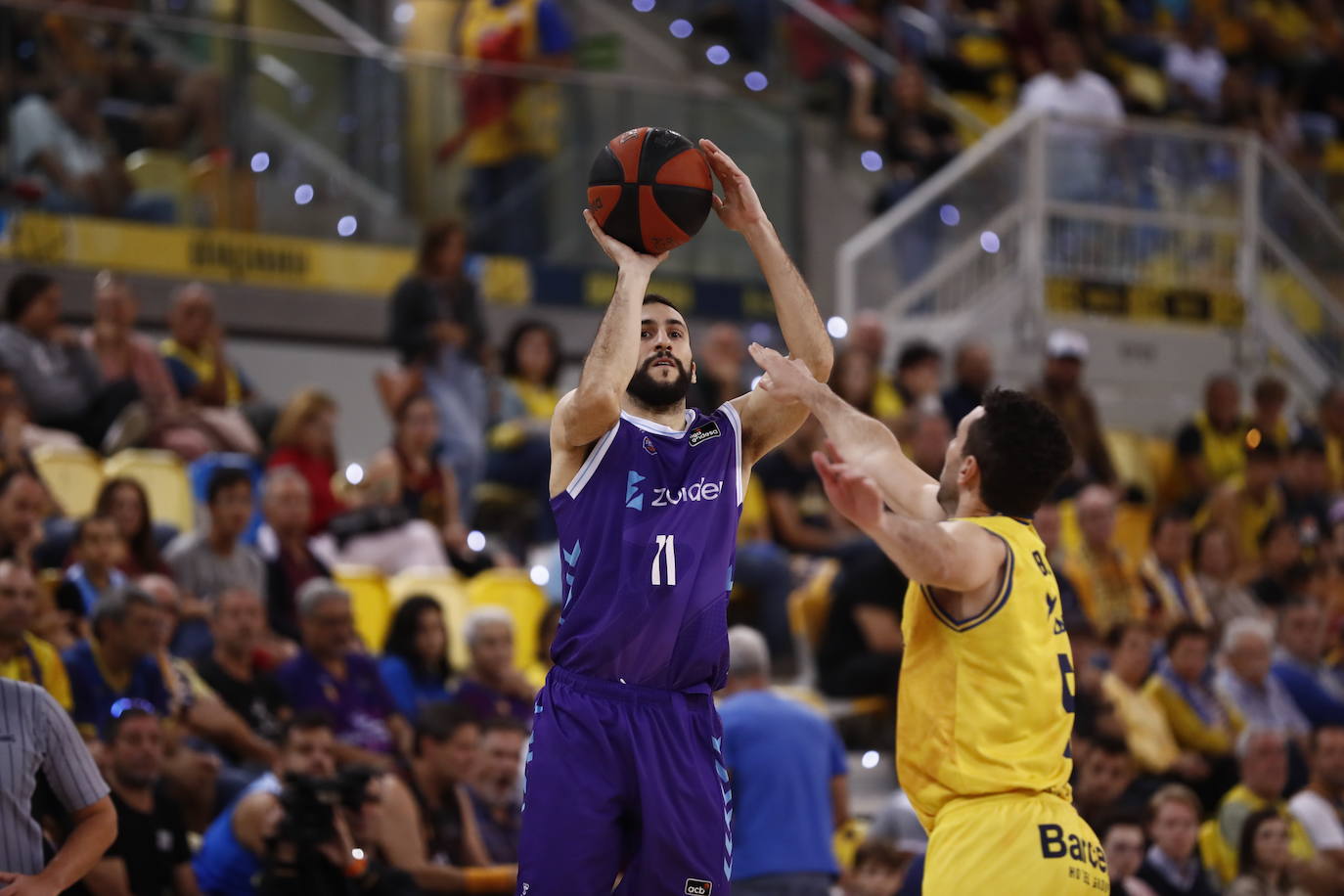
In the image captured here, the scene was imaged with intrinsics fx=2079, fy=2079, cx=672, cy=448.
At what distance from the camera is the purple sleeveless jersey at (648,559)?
19.8 ft

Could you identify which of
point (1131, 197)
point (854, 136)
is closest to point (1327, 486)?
point (1131, 197)

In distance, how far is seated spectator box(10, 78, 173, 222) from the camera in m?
12.7

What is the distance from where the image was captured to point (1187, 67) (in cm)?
1973

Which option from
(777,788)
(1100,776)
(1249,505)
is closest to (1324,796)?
(1100,776)

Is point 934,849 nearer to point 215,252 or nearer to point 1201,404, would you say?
point 215,252

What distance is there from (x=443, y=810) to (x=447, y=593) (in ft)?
7.30

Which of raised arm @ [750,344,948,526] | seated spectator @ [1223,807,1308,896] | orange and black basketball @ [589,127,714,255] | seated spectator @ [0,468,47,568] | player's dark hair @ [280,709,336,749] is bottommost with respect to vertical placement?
seated spectator @ [1223,807,1308,896]

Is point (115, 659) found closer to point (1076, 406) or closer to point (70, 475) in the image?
point (70, 475)

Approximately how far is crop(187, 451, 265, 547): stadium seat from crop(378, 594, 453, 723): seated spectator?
3.87ft

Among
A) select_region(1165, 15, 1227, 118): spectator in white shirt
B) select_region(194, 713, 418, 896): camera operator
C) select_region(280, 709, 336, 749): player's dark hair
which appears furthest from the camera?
select_region(1165, 15, 1227, 118): spectator in white shirt

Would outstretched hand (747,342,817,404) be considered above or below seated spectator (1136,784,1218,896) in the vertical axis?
above

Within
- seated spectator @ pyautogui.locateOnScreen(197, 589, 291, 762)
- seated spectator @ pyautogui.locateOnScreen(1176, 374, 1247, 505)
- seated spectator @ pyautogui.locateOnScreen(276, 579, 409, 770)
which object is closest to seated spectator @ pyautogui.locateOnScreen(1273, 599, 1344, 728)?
seated spectator @ pyautogui.locateOnScreen(1176, 374, 1247, 505)

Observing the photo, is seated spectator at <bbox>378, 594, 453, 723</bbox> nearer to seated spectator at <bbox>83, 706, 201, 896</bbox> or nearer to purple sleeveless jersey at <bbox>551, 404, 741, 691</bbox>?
seated spectator at <bbox>83, 706, 201, 896</bbox>

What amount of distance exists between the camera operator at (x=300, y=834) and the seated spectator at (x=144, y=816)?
15cm
